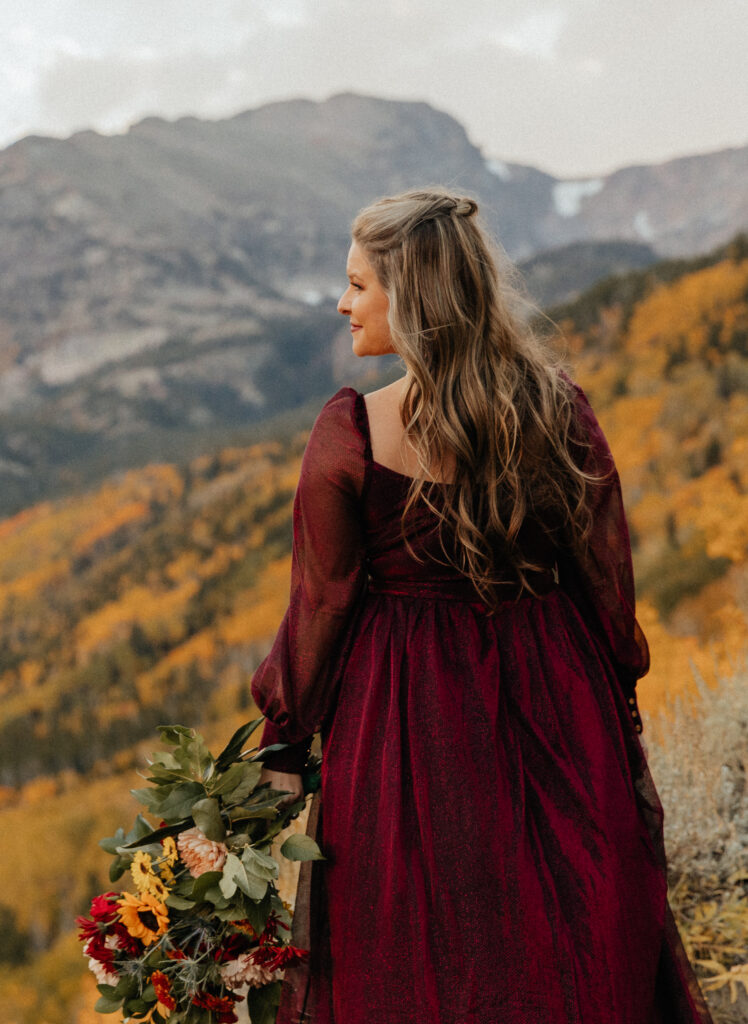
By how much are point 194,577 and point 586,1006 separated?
19733 mm

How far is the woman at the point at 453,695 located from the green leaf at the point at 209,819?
0.10 metres

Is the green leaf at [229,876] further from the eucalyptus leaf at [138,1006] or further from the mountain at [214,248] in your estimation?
the mountain at [214,248]

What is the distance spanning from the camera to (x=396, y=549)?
127 cm

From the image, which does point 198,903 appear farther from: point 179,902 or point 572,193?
point 572,193

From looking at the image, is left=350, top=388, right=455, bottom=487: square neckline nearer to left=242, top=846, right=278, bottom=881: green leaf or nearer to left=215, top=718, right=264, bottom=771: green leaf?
left=215, top=718, right=264, bottom=771: green leaf

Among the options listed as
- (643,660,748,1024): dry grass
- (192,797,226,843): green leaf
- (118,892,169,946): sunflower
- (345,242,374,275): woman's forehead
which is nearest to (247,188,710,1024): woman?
(345,242,374,275): woman's forehead

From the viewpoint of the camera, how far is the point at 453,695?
1.23 meters

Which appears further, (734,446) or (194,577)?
(194,577)

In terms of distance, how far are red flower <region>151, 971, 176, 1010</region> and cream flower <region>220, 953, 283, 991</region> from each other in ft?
0.25

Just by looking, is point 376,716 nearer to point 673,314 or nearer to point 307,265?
point 673,314

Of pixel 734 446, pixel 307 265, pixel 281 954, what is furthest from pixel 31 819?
pixel 307 265

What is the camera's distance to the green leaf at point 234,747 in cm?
130

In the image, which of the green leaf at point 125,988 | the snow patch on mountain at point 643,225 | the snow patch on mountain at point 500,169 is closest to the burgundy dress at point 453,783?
the green leaf at point 125,988

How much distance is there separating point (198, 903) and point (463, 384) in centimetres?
86
